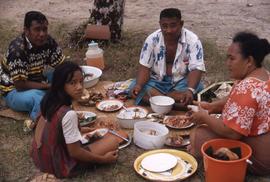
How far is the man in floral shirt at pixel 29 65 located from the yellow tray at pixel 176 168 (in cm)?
130

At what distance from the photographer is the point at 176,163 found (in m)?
3.41

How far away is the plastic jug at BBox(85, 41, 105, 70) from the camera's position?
556 centimetres

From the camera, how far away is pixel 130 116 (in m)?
4.25

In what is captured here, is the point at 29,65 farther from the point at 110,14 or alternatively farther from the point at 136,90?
the point at 110,14

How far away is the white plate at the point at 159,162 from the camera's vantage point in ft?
11.1

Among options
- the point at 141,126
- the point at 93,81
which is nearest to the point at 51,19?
the point at 93,81

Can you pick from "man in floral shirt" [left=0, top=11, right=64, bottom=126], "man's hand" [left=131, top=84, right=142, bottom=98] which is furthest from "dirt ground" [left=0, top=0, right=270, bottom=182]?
"man's hand" [left=131, top=84, right=142, bottom=98]

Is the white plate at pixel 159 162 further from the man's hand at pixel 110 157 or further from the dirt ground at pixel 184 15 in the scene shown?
the dirt ground at pixel 184 15

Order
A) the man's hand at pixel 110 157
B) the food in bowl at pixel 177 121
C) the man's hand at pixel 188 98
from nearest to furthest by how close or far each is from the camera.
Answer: the man's hand at pixel 110 157
the food in bowl at pixel 177 121
the man's hand at pixel 188 98

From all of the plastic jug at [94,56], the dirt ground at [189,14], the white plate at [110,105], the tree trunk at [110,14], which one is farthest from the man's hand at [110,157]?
the dirt ground at [189,14]

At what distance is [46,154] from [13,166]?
0.53m

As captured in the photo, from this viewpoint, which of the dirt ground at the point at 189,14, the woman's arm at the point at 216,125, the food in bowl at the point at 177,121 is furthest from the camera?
the dirt ground at the point at 189,14

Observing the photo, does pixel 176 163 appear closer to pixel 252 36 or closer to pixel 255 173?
pixel 255 173

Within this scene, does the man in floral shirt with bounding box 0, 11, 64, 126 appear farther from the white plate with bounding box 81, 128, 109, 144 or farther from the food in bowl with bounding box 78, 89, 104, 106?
the white plate with bounding box 81, 128, 109, 144
